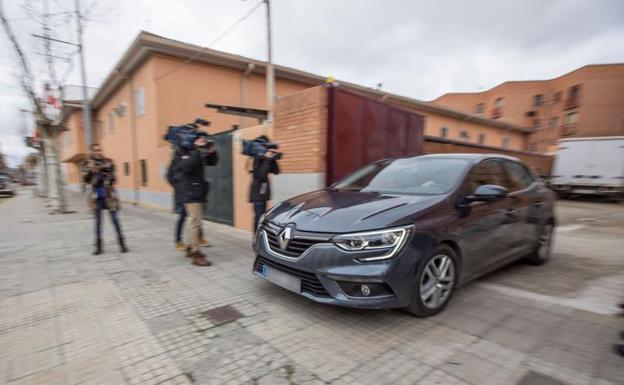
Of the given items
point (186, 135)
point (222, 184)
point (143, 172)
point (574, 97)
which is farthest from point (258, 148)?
point (574, 97)

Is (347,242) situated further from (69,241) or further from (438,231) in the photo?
(69,241)

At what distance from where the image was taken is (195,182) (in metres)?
4.29

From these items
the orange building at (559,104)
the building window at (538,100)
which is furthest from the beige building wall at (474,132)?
the building window at (538,100)

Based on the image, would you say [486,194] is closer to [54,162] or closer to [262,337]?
[262,337]

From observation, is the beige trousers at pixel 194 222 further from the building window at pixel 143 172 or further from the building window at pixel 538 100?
the building window at pixel 538 100

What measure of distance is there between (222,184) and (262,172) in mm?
3409

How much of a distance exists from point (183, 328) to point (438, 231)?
236 cm

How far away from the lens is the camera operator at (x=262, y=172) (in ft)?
16.6

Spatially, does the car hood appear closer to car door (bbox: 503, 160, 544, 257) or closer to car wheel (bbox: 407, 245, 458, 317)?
car wheel (bbox: 407, 245, 458, 317)

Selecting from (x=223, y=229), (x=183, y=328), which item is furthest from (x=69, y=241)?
(x=183, y=328)

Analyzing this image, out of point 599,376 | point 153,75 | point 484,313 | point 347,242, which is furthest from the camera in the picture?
point 153,75

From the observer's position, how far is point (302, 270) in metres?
2.75

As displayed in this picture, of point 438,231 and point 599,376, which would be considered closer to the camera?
point 599,376

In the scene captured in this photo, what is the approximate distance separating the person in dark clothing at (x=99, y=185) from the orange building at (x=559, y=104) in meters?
33.8
